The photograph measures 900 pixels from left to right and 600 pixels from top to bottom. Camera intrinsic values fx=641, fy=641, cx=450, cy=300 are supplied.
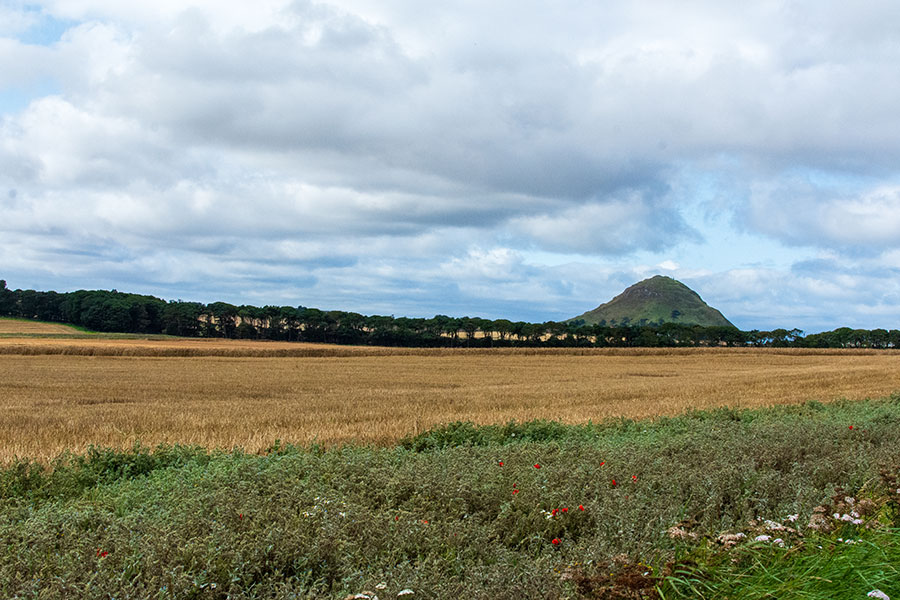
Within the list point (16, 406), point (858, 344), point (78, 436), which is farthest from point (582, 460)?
point (858, 344)

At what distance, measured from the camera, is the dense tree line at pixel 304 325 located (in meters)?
119

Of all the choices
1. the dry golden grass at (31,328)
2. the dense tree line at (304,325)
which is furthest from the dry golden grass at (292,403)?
the dense tree line at (304,325)

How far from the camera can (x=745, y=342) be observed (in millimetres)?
139250

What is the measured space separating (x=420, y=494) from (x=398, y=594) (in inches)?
102

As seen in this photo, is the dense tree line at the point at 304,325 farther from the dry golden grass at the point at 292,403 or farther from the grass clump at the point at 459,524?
the grass clump at the point at 459,524

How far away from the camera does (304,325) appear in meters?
127

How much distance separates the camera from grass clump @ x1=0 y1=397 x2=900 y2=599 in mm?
4203

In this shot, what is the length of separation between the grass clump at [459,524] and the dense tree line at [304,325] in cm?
10663

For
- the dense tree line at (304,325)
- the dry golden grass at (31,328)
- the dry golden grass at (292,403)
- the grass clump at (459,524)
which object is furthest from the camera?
the dense tree line at (304,325)

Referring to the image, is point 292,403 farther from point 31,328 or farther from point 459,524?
point 31,328

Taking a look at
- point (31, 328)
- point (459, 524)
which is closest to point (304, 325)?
point (31, 328)

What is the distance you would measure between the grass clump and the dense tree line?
106633 millimetres

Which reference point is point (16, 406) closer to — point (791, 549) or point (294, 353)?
point (791, 549)

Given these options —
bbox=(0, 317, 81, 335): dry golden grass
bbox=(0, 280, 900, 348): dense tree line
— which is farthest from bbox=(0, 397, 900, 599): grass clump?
bbox=(0, 280, 900, 348): dense tree line
